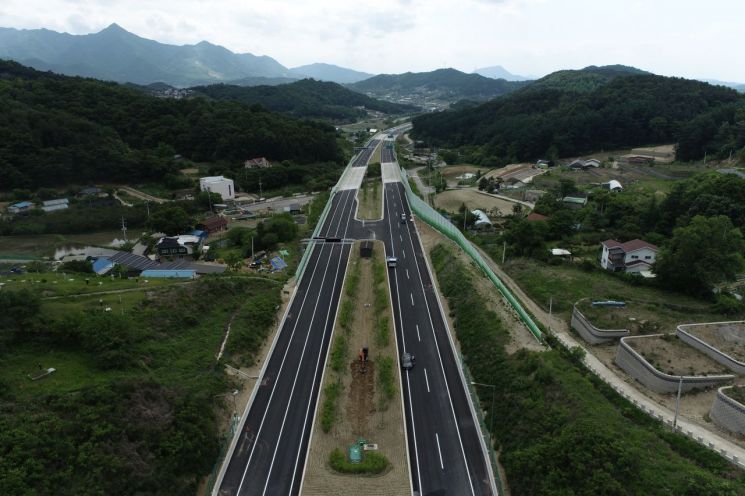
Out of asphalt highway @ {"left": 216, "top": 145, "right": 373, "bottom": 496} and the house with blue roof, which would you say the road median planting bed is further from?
the house with blue roof

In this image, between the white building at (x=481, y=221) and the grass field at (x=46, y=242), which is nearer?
the grass field at (x=46, y=242)

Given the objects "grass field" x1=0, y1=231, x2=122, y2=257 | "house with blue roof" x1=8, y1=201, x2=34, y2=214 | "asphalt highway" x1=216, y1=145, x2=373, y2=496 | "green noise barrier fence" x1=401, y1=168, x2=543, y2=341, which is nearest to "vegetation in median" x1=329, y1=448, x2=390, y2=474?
"asphalt highway" x1=216, y1=145, x2=373, y2=496

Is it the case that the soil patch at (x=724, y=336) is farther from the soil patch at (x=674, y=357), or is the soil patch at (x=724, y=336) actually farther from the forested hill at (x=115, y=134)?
the forested hill at (x=115, y=134)

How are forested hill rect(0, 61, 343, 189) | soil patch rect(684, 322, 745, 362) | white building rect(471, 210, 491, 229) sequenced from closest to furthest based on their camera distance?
soil patch rect(684, 322, 745, 362), white building rect(471, 210, 491, 229), forested hill rect(0, 61, 343, 189)

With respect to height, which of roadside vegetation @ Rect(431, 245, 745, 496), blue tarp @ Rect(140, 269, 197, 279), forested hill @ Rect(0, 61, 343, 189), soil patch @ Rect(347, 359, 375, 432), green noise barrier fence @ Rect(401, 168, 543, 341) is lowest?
soil patch @ Rect(347, 359, 375, 432)

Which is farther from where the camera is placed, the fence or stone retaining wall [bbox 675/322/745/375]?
stone retaining wall [bbox 675/322/745/375]

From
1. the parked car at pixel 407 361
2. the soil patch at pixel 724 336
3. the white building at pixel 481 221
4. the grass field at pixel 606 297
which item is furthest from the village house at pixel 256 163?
the soil patch at pixel 724 336

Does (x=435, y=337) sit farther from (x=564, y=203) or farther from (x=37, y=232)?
(x=37, y=232)
